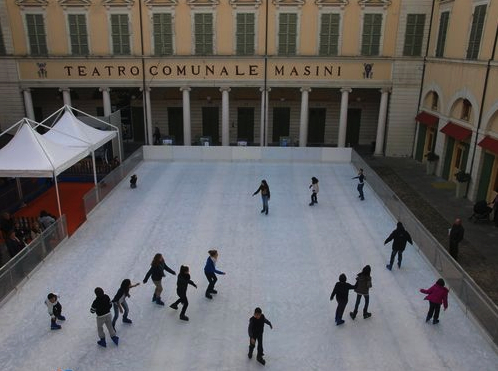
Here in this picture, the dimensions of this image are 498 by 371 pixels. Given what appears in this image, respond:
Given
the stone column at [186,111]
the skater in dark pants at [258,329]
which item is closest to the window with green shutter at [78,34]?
the stone column at [186,111]

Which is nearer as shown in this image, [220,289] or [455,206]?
[220,289]

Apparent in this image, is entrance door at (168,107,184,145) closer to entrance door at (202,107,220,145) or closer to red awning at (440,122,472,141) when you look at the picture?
entrance door at (202,107,220,145)

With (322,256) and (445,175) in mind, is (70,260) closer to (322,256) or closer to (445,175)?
(322,256)

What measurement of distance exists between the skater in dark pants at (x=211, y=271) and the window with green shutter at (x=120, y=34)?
2074cm

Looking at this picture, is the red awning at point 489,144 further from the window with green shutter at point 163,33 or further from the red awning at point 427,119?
the window with green shutter at point 163,33

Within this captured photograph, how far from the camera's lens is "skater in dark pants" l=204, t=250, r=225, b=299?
1095 centimetres

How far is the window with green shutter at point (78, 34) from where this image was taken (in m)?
27.0

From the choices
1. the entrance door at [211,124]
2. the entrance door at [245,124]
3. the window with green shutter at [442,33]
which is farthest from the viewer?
the entrance door at [211,124]

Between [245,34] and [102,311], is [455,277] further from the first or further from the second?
[245,34]

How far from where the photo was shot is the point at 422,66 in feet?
89.2

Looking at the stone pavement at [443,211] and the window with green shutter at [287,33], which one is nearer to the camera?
the stone pavement at [443,211]

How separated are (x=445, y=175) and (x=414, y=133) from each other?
539 centimetres

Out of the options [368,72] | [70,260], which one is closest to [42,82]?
[70,260]

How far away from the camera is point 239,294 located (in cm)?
1165
